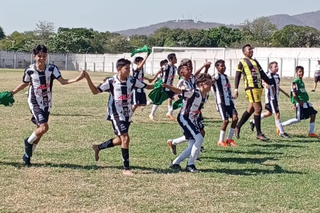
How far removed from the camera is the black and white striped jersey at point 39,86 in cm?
833

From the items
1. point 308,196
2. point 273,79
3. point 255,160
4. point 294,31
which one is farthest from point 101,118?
point 294,31

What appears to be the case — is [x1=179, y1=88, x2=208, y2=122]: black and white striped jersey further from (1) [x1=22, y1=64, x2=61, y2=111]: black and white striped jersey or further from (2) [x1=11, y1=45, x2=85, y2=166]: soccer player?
(1) [x1=22, y1=64, x2=61, y2=111]: black and white striped jersey

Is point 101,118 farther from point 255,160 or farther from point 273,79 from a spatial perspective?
point 255,160

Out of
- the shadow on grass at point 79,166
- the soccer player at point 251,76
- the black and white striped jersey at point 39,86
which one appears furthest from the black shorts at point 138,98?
the black and white striped jersey at point 39,86

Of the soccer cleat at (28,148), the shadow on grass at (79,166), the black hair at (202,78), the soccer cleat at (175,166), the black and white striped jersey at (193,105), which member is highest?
the black hair at (202,78)

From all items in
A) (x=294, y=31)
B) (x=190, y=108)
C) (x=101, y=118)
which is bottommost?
(x=101, y=118)

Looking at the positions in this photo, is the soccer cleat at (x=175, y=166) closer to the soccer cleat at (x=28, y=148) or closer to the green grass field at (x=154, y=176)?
the green grass field at (x=154, y=176)

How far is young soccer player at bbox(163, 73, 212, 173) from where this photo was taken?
8234 mm

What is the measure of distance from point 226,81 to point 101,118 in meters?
5.34

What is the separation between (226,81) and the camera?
11023mm

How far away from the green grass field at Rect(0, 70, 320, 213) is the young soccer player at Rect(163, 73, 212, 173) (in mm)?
256

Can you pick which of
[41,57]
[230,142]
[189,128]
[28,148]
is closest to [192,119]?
[189,128]

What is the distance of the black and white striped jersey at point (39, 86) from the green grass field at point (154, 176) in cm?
98

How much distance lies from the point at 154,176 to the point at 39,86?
217 centimetres
